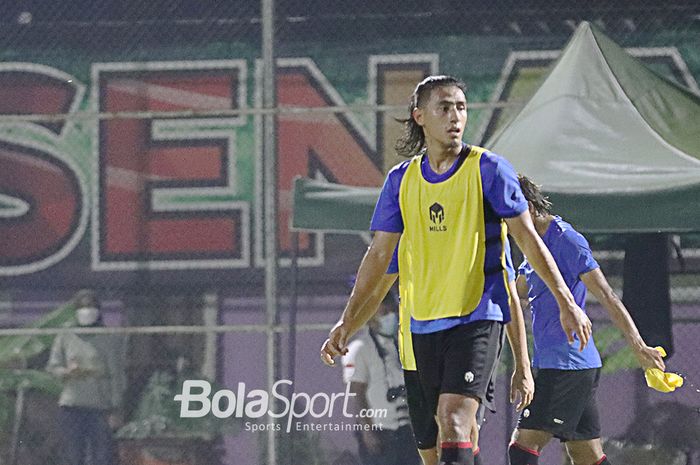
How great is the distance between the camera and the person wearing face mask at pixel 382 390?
9305mm

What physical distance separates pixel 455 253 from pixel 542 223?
1620 mm

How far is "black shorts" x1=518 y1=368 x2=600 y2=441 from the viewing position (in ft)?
22.1

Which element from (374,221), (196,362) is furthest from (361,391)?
(374,221)

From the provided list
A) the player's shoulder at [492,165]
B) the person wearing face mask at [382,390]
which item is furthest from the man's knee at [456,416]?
the person wearing face mask at [382,390]

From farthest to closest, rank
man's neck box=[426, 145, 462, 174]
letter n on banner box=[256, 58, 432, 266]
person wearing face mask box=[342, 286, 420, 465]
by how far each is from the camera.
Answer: letter n on banner box=[256, 58, 432, 266], person wearing face mask box=[342, 286, 420, 465], man's neck box=[426, 145, 462, 174]

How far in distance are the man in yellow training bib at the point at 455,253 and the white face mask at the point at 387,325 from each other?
394cm

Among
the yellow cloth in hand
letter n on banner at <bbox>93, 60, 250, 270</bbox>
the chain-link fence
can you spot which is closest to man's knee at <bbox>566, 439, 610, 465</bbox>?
the yellow cloth in hand

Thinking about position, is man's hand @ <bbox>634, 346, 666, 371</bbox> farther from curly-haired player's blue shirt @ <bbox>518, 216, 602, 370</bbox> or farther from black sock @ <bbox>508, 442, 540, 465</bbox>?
black sock @ <bbox>508, 442, 540, 465</bbox>

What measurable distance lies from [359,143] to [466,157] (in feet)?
14.4

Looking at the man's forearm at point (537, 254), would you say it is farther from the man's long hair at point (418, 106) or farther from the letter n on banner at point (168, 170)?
the letter n on banner at point (168, 170)

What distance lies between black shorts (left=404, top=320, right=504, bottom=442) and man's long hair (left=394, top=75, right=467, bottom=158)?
76cm

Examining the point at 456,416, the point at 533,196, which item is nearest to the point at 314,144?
the point at 533,196

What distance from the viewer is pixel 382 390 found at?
9.34 meters

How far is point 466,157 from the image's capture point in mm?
5211
